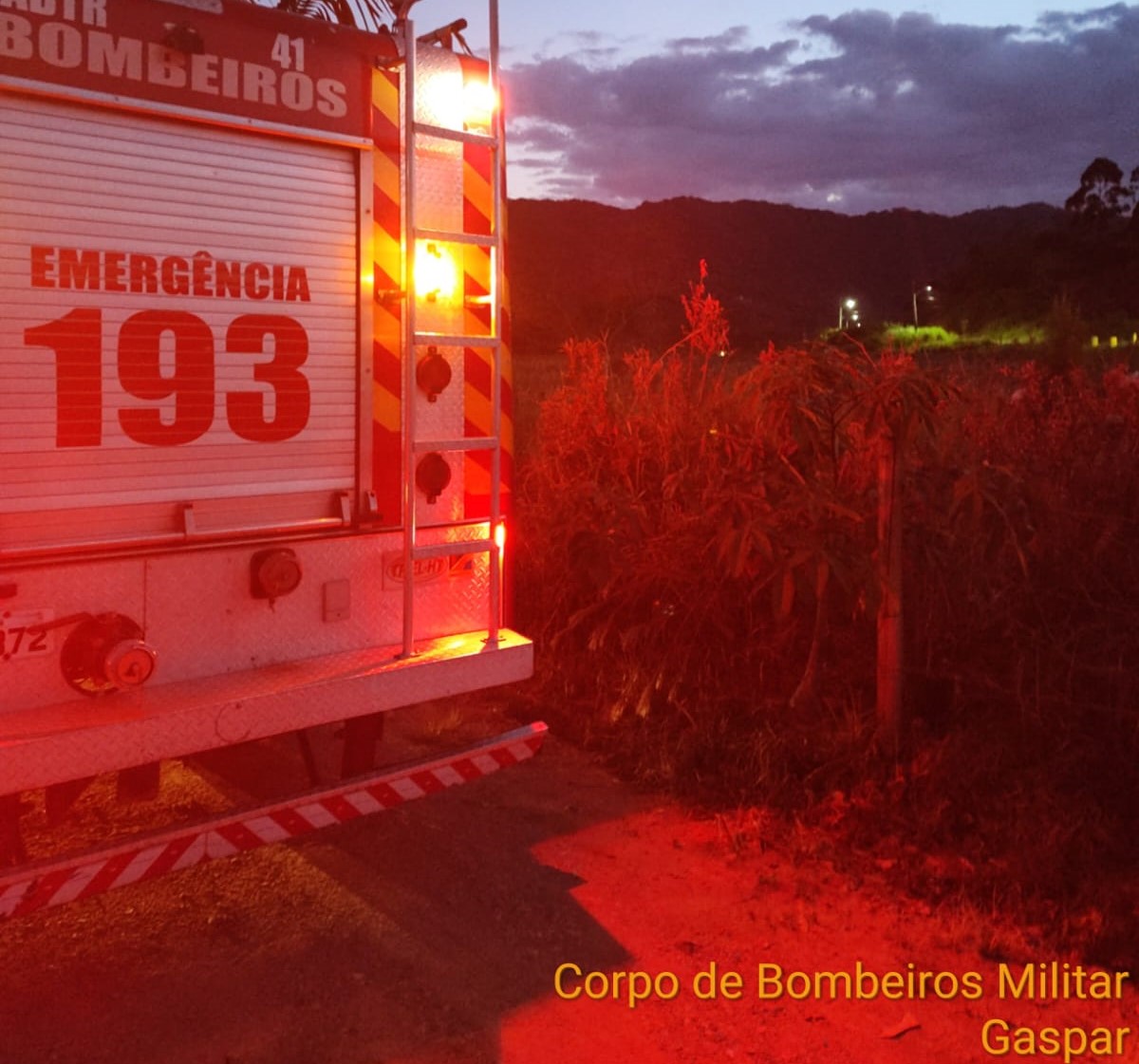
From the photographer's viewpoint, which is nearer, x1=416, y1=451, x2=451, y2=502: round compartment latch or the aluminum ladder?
the aluminum ladder

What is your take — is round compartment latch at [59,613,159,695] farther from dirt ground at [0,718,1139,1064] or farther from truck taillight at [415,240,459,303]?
truck taillight at [415,240,459,303]

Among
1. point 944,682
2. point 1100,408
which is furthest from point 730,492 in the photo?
point 1100,408

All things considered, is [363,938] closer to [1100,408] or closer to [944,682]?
[944,682]

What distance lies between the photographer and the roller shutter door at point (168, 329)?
129 inches

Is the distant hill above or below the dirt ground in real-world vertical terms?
above

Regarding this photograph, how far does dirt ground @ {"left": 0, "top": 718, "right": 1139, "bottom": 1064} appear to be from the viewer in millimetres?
3293

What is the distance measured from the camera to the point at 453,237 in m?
3.95

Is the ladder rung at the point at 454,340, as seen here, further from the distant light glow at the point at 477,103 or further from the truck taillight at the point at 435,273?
the distant light glow at the point at 477,103

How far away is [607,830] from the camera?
4695 millimetres

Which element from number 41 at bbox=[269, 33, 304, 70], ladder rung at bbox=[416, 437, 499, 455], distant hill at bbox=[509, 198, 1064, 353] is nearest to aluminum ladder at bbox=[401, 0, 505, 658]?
ladder rung at bbox=[416, 437, 499, 455]

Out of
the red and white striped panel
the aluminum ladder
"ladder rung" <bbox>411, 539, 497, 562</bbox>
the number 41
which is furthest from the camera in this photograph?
"ladder rung" <bbox>411, 539, 497, 562</bbox>

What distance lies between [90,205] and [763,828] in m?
3.28

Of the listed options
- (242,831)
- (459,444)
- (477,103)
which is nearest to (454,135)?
(477,103)

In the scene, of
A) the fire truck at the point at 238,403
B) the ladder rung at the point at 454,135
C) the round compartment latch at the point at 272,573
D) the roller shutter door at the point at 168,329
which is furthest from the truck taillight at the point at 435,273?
the round compartment latch at the point at 272,573
